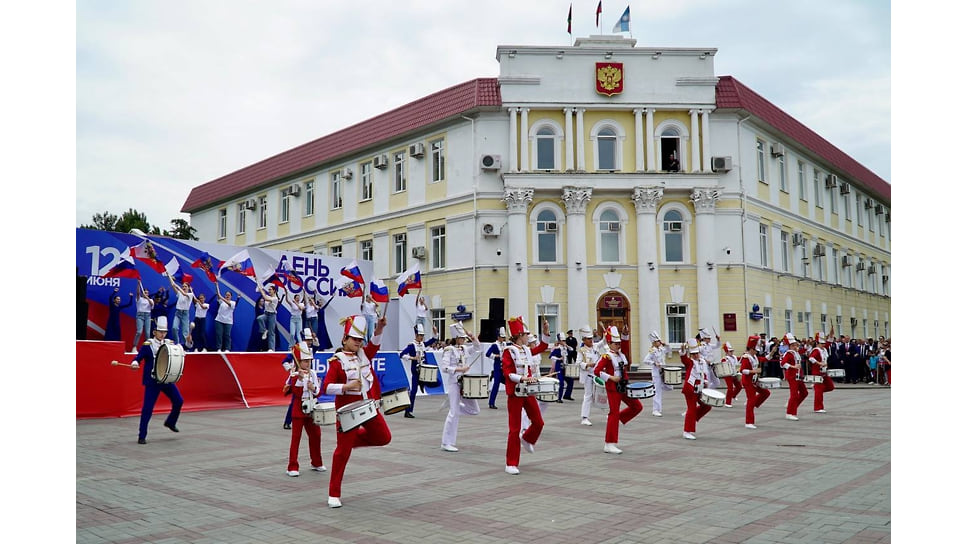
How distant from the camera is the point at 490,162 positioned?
34719 millimetres

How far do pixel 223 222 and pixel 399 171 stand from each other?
61.8ft

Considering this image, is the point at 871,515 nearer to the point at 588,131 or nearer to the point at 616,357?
the point at 616,357

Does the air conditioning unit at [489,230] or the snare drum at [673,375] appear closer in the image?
the snare drum at [673,375]

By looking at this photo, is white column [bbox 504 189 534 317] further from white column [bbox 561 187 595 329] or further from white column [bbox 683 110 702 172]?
white column [bbox 683 110 702 172]

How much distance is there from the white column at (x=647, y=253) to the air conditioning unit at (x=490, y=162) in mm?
6364

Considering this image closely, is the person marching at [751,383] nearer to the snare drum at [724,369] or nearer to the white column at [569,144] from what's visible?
the snare drum at [724,369]

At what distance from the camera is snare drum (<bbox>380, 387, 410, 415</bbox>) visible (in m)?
9.34

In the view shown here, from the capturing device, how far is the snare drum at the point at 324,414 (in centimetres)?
998

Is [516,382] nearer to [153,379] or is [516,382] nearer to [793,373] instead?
[153,379]

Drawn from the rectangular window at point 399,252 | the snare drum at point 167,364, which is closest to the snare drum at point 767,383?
the snare drum at point 167,364

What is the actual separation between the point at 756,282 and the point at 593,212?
8554 millimetres

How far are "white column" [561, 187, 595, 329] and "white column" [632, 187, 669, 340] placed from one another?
7.52 ft

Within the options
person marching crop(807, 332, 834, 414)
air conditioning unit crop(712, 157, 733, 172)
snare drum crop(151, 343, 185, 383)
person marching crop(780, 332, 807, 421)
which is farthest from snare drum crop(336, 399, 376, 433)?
air conditioning unit crop(712, 157, 733, 172)

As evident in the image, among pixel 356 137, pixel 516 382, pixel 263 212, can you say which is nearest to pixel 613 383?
pixel 516 382
